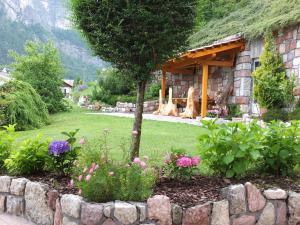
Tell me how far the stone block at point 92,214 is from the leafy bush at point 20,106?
8051 millimetres

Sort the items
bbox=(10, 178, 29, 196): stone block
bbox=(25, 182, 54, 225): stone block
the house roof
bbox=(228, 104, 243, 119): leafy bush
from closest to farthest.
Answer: bbox=(25, 182, 54, 225): stone block
bbox=(10, 178, 29, 196): stone block
the house roof
bbox=(228, 104, 243, 119): leafy bush

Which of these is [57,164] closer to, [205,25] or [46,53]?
[46,53]

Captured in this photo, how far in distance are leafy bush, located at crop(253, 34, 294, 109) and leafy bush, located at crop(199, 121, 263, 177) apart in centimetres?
662

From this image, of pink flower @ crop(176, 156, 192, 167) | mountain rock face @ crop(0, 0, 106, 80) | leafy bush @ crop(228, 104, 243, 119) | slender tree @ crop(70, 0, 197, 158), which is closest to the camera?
pink flower @ crop(176, 156, 192, 167)

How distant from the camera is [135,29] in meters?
4.12

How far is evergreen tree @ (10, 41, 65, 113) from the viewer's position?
17.7 metres

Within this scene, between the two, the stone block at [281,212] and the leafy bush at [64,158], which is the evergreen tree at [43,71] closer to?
the leafy bush at [64,158]

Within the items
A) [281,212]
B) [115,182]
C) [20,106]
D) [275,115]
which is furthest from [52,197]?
[20,106]

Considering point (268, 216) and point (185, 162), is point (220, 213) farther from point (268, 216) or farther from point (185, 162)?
point (185, 162)

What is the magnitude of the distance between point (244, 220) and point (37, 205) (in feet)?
6.73

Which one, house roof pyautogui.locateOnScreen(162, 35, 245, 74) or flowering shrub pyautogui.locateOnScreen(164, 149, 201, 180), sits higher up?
house roof pyautogui.locateOnScreen(162, 35, 245, 74)

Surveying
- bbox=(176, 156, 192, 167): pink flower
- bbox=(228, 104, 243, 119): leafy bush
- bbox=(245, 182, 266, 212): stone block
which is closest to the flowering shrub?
bbox=(176, 156, 192, 167): pink flower

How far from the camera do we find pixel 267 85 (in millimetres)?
10375

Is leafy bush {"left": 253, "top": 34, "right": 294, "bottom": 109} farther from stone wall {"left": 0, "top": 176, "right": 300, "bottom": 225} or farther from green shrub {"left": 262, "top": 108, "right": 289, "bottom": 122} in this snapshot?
stone wall {"left": 0, "top": 176, "right": 300, "bottom": 225}
